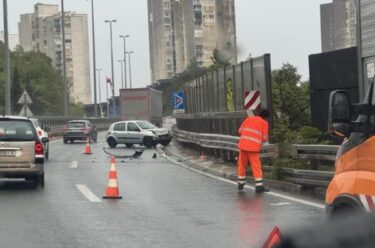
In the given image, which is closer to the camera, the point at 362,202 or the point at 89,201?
the point at 362,202

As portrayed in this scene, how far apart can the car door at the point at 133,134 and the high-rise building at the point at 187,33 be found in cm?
638

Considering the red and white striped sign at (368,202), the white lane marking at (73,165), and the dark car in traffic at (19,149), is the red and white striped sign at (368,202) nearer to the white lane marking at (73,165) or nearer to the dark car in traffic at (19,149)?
the dark car in traffic at (19,149)

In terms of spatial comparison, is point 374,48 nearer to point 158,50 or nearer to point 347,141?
point 347,141

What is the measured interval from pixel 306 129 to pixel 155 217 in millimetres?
9632

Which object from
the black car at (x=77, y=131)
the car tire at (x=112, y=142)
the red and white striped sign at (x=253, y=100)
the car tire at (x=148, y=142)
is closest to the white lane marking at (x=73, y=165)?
the red and white striped sign at (x=253, y=100)

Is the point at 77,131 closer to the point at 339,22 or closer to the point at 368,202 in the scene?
the point at 339,22

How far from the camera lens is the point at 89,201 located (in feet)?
40.4

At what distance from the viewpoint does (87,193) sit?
13695 millimetres

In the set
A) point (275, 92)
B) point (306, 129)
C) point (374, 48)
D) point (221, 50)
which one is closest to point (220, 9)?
point (221, 50)

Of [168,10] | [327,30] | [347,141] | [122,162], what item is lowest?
[122,162]

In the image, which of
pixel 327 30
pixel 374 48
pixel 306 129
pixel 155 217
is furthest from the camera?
pixel 327 30

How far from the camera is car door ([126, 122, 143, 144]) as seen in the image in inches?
1366

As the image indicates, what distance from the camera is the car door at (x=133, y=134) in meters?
34.7

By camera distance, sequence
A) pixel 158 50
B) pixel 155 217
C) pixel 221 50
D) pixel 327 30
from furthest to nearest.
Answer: pixel 158 50
pixel 221 50
pixel 327 30
pixel 155 217
